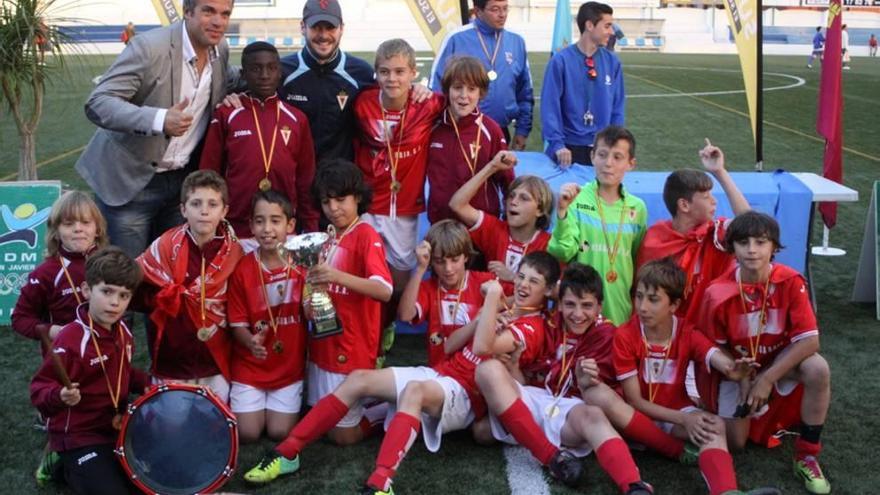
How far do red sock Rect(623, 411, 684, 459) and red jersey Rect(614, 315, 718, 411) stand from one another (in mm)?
138

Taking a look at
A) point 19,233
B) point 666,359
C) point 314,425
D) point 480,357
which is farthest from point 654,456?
point 19,233

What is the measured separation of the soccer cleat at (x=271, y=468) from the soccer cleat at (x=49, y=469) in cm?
74

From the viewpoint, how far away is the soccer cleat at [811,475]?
12.2 feet

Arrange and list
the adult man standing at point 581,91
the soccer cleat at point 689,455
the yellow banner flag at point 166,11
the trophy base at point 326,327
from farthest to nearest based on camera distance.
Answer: the yellow banner flag at point 166,11 < the adult man standing at point 581,91 < the trophy base at point 326,327 < the soccer cleat at point 689,455

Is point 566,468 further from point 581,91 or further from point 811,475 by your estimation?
point 581,91

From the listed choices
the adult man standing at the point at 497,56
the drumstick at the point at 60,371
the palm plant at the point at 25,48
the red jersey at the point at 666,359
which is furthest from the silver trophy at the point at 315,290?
the palm plant at the point at 25,48

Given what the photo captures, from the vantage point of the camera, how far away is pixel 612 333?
410 cm

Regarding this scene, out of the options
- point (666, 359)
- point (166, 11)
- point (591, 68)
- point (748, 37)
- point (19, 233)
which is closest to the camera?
point (666, 359)

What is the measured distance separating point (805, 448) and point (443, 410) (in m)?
1.52

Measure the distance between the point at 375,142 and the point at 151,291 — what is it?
4.92 feet

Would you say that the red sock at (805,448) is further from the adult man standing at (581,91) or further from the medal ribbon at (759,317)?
the adult man standing at (581,91)

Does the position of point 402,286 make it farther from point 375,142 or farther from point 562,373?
point 562,373

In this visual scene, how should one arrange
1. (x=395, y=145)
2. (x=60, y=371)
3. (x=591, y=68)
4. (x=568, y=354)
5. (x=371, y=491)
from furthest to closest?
1. (x=591, y=68)
2. (x=395, y=145)
3. (x=568, y=354)
4. (x=371, y=491)
5. (x=60, y=371)

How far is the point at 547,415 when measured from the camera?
4.00 m
